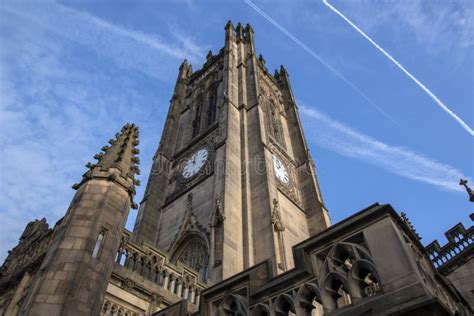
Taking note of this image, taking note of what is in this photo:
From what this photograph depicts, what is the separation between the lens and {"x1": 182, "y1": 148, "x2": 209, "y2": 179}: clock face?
2188 centimetres

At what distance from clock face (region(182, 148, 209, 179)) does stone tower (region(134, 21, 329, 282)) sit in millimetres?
82

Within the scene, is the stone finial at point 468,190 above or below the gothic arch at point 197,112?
below

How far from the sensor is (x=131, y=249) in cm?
871

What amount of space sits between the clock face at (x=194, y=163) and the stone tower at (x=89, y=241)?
12.9m

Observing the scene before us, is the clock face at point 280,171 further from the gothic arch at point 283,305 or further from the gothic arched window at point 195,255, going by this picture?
the gothic arch at point 283,305

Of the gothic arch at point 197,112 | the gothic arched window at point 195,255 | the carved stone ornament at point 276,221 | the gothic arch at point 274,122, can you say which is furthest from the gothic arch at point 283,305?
the gothic arch at point 197,112

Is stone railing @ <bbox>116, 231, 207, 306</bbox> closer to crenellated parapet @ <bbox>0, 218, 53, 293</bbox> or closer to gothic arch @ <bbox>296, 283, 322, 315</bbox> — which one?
crenellated parapet @ <bbox>0, 218, 53, 293</bbox>

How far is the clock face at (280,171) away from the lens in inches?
852

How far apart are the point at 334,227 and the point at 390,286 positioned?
1.01m

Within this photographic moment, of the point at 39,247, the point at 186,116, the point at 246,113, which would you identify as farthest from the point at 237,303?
the point at 186,116

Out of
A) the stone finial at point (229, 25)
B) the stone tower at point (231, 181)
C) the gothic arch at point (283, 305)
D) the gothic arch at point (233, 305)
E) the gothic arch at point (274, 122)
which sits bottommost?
the gothic arch at point (283, 305)

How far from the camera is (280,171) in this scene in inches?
877

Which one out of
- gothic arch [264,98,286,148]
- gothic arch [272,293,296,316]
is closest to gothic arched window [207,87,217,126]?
gothic arch [264,98,286,148]

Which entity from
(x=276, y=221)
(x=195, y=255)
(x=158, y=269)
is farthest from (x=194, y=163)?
(x=158, y=269)
